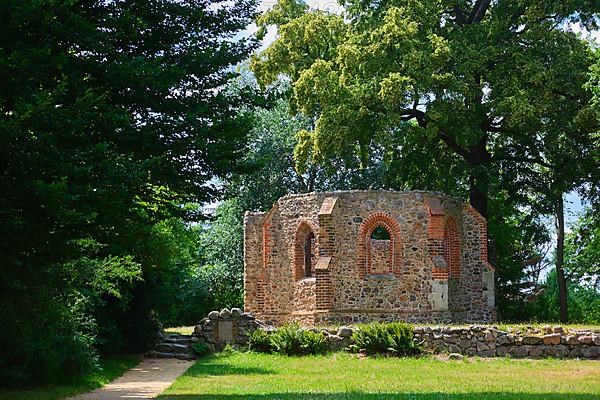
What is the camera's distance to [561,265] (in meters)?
38.7

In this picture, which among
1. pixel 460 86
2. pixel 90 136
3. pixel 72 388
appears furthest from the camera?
pixel 460 86

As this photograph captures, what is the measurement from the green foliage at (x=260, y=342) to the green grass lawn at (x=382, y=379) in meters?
1.33

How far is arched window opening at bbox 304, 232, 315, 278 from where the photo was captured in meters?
28.9

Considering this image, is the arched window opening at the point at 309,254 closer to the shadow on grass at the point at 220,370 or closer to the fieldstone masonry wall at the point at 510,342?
the fieldstone masonry wall at the point at 510,342

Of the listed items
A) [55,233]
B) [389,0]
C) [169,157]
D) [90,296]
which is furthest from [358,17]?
[55,233]

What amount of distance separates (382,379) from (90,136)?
7706 mm

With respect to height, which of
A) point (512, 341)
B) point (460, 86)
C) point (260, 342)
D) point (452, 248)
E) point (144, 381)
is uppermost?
point (460, 86)

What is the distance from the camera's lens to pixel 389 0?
31609 millimetres

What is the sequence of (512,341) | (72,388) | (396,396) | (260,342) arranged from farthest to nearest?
(260,342), (512,341), (72,388), (396,396)

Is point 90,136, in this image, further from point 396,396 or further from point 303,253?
point 303,253

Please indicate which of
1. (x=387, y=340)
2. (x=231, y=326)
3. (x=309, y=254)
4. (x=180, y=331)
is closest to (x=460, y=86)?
(x=309, y=254)

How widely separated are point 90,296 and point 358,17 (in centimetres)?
1832

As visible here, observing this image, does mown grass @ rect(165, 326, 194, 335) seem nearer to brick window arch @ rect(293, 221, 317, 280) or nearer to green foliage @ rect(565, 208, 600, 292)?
brick window arch @ rect(293, 221, 317, 280)

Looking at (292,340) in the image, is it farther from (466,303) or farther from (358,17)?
(358,17)
